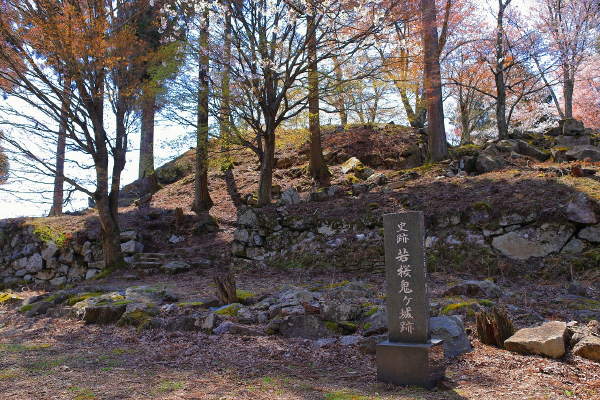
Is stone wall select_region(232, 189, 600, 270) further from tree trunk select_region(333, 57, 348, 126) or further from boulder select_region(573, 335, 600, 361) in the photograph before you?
boulder select_region(573, 335, 600, 361)

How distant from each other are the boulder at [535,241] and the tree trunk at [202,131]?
8.02m

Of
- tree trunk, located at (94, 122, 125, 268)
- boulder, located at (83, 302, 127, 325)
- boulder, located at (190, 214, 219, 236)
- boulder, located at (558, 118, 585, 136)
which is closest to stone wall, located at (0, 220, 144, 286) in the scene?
tree trunk, located at (94, 122, 125, 268)

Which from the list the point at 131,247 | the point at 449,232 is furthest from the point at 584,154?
the point at 131,247

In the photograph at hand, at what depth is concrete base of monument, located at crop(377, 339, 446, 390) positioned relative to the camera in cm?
348

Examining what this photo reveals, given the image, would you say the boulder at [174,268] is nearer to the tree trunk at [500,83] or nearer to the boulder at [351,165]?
the boulder at [351,165]

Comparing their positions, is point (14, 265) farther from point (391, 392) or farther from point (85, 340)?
point (391, 392)

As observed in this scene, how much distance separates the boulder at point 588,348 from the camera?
12.2 ft

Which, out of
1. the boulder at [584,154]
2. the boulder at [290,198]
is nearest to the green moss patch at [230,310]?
the boulder at [290,198]

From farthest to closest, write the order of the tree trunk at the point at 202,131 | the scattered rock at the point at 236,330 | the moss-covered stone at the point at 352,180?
the moss-covered stone at the point at 352,180 → the tree trunk at the point at 202,131 → the scattered rock at the point at 236,330

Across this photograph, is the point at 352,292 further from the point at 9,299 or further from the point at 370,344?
the point at 9,299

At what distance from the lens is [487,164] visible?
1135 cm

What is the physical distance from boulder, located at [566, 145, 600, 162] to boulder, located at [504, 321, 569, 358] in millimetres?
8301

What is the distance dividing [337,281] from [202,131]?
699 cm

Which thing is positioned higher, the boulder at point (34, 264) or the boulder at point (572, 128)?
the boulder at point (572, 128)
